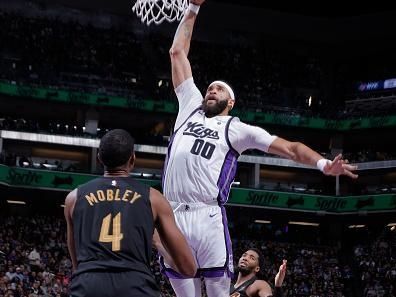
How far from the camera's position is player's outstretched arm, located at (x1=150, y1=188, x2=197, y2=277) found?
407 cm

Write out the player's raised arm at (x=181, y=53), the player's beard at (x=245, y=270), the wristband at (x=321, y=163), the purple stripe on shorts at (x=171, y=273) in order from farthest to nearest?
the player's beard at (x=245, y=270) → the player's raised arm at (x=181, y=53) → the purple stripe on shorts at (x=171, y=273) → the wristband at (x=321, y=163)

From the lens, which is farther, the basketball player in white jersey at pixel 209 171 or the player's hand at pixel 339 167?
the basketball player in white jersey at pixel 209 171

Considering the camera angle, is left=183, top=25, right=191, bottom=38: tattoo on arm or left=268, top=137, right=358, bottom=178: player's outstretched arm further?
left=183, top=25, right=191, bottom=38: tattoo on arm

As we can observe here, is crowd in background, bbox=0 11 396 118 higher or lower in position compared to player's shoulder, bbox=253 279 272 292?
higher

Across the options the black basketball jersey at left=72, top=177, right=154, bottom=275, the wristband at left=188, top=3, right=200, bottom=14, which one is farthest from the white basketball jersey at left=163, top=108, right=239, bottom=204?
the black basketball jersey at left=72, top=177, right=154, bottom=275

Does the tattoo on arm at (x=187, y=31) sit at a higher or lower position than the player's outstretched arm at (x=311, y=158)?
higher

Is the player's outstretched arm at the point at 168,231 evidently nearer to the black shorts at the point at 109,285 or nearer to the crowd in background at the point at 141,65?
the black shorts at the point at 109,285

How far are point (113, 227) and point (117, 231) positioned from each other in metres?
0.03

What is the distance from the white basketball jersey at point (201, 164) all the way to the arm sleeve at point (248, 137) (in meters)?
0.05

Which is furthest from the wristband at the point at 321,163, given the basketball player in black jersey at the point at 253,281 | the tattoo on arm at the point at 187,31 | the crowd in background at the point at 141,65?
the crowd in background at the point at 141,65

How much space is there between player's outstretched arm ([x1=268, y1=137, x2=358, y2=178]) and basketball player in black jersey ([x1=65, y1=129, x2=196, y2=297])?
5.18 feet

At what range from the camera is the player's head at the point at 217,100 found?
20.6 feet

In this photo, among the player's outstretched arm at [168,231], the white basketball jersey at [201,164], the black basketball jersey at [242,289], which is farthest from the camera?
the black basketball jersey at [242,289]

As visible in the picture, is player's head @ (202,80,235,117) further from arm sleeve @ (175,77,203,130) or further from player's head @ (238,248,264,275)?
player's head @ (238,248,264,275)
